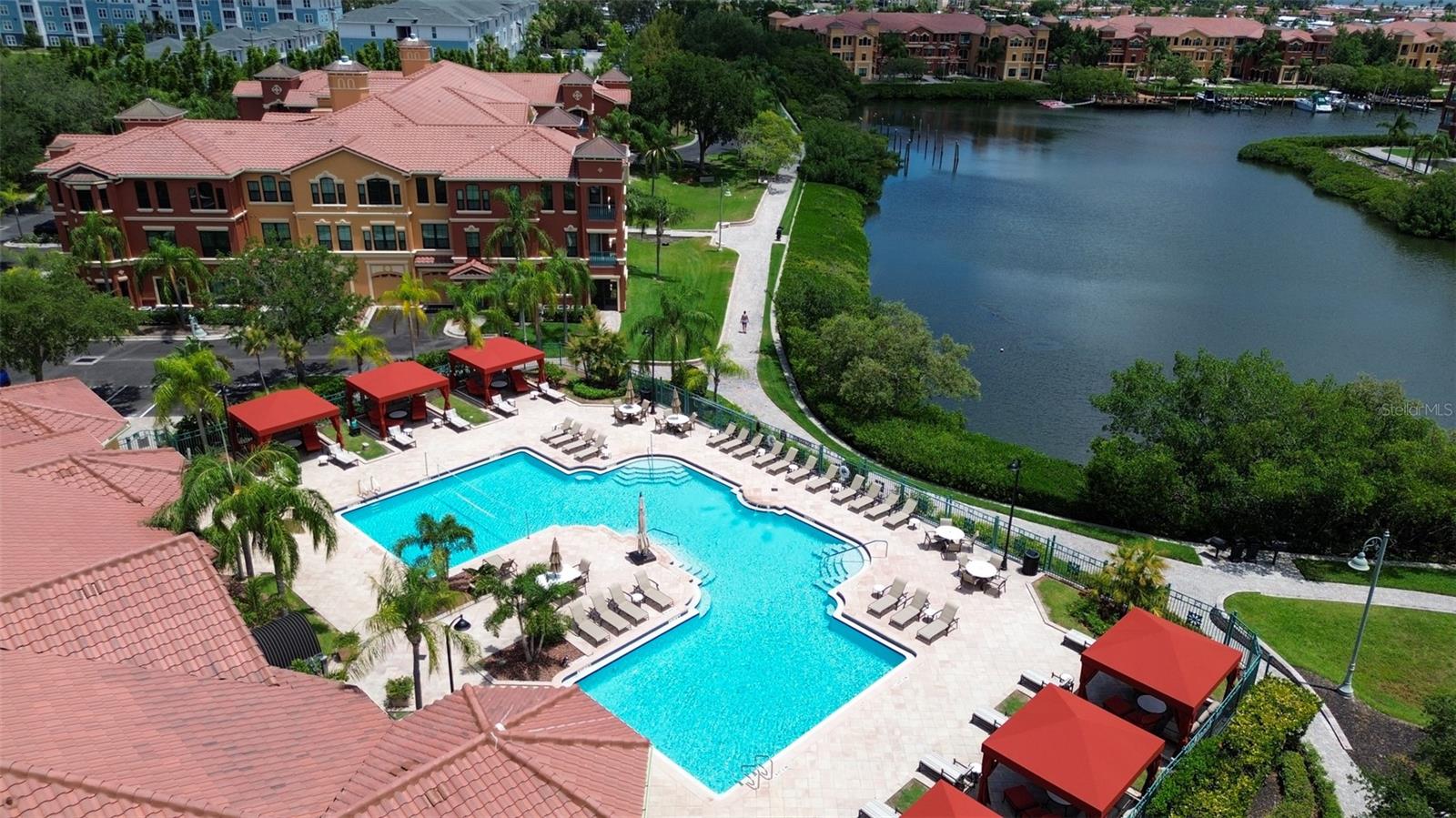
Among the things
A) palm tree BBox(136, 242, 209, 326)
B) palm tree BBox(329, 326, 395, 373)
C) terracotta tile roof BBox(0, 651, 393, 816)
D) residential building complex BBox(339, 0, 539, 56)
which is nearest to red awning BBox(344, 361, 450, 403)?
palm tree BBox(329, 326, 395, 373)

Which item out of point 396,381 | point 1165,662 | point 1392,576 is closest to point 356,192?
point 396,381

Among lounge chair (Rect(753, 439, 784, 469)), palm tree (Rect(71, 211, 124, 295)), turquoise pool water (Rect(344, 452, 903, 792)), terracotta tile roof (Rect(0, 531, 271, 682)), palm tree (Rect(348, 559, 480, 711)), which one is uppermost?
palm tree (Rect(71, 211, 124, 295))

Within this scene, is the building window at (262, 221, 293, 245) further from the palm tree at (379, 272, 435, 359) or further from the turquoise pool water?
the turquoise pool water

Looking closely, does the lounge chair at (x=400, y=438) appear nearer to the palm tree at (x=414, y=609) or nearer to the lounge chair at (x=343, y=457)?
the lounge chair at (x=343, y=457)

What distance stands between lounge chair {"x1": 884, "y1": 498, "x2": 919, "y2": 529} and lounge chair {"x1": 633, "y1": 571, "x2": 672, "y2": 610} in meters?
9.62

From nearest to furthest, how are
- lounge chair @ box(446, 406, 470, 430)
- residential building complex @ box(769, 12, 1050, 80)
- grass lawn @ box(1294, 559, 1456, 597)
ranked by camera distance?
grass lawn @ box(1294, 559, 1456, 597)
lounge chair @ box(446, 406, 470, 430)
residential building complex @ box(769, 12, 1050, 80)

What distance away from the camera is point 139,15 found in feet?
541

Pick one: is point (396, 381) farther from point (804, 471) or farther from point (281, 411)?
point (804, 471)

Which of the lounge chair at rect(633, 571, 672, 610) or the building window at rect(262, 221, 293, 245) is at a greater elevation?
the building window at rect(262, 221, 293, 245)

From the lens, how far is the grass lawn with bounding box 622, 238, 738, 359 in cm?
5760

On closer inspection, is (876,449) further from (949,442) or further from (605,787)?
(605,787)

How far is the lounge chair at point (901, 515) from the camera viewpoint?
116ft

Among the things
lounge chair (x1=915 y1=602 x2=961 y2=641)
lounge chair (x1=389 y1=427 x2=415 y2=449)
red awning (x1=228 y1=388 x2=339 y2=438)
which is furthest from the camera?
lounge chair (x1=389 y1=427 x2=415 y2=449)

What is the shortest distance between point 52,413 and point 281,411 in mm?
8147
